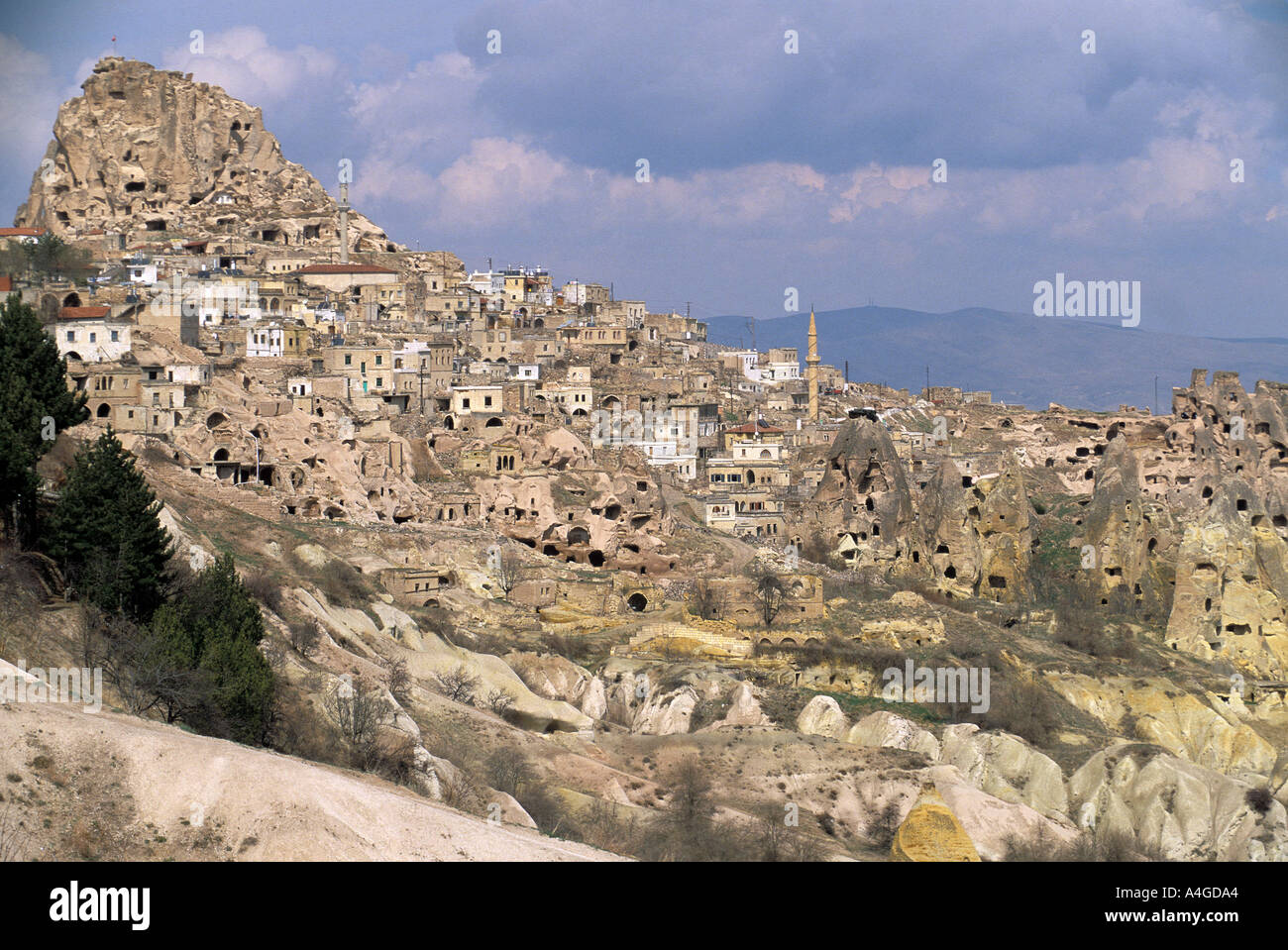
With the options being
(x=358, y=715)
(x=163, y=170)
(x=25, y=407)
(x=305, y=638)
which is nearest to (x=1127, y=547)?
(x=305, y=638)

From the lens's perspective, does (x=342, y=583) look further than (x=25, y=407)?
Yes

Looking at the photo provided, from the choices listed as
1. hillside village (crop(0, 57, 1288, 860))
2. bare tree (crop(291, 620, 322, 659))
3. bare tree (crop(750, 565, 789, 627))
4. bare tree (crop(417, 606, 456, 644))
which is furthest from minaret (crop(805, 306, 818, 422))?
bare tree (crop(291, 620, 322, 659))

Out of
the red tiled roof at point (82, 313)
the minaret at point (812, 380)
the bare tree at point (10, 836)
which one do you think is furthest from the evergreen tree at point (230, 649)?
the minaret at point (812, 380)

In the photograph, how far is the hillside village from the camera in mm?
47094

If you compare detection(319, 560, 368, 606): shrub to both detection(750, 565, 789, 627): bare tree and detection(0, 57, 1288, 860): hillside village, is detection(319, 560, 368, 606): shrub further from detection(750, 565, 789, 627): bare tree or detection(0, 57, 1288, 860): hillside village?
detection(750, 565, 789, 627): bare tree

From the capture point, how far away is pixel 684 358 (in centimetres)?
11719

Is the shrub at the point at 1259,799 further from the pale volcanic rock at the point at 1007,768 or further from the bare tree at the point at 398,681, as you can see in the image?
the bare tree at the point at 398,681

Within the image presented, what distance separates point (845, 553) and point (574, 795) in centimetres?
3839

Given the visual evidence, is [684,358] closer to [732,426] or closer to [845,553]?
[732,426]

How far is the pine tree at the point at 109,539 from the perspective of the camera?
3678cm

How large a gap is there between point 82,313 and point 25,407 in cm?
3283

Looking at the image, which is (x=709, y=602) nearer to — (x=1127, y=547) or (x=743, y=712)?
(x=743, y=712)

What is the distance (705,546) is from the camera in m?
69.2

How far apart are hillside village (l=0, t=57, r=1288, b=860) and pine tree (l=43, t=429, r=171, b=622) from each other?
4.65ft
